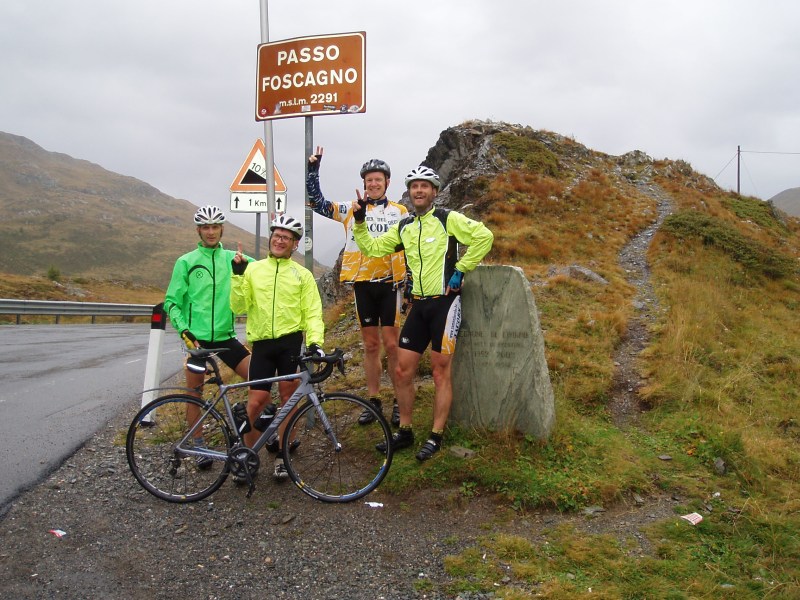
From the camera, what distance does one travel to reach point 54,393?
8000 millimetres

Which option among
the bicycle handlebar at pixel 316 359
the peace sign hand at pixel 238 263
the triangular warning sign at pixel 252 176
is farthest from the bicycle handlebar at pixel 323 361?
the triangular warning sign at pixel 252 176

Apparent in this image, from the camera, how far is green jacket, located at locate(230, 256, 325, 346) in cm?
453

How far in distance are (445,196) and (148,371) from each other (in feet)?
41.9

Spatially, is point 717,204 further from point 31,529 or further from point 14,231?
point 14,231

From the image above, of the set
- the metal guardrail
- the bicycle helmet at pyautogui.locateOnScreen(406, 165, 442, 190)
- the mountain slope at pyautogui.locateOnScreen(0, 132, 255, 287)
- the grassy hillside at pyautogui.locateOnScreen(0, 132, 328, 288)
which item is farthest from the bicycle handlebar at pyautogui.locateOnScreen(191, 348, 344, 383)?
the mountain slope at pyautogui.locateOnScreen(0, 132, 255, 287)

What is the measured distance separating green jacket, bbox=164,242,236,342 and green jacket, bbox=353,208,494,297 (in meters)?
1.30

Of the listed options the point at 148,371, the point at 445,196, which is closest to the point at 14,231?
the point at 445,196

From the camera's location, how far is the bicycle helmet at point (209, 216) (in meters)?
4.97

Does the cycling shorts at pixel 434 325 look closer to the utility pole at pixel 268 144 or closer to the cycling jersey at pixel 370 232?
the cycling jersey at pixel 370 232

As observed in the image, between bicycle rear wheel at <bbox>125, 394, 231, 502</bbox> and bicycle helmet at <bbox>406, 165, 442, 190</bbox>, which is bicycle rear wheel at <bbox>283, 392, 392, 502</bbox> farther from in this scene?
bicycle helmet at <bbox>406, 165, 442, 190</bbox>

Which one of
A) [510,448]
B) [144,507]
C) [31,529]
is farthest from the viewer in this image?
[510,448]

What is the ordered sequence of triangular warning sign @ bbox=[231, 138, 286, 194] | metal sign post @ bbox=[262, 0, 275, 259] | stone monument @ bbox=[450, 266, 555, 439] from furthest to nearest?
triangular warning sign @ bbox=[231, 138, 286, 194]
metal sign post @ bbox=[262, 0, 275, 259]
stone monument @ bbox=[450, 266, 555, 439]

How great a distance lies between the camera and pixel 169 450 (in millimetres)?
4551

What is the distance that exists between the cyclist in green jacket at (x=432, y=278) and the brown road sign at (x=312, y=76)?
3.52 ft
